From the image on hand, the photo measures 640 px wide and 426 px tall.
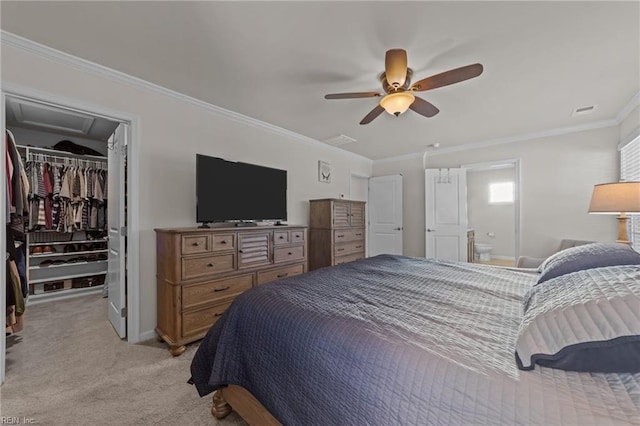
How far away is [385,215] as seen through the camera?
5430 millimetres

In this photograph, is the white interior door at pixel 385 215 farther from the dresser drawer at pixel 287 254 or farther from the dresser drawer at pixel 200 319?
the dresser drawer at pixel 200 319

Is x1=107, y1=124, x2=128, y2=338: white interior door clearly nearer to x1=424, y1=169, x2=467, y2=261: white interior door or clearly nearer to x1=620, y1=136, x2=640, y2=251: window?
x1=424, y1=169, x2=467, y2=261: white interior door

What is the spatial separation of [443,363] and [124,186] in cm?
286

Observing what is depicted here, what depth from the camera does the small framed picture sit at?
444 centimetres

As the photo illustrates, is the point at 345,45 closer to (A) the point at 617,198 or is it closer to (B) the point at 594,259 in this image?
(B) the point at 594,259

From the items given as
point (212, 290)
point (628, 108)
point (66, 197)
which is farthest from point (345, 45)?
point (66, 197)

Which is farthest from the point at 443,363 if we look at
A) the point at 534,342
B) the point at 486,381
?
the point at 534,342

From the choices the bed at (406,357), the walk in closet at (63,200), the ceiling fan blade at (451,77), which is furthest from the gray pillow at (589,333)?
the walk in closet at (63,200)

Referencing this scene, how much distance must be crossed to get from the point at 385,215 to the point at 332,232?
1950 mm

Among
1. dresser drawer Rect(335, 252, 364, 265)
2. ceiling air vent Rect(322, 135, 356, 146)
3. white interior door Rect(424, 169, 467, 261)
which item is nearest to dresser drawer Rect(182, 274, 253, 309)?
dresser drawer Rect(335, 252, 364, 265)

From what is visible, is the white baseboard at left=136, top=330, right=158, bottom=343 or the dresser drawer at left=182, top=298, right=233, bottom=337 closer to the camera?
the dresser drawer at left=182, top=298, right=233, bottom=337

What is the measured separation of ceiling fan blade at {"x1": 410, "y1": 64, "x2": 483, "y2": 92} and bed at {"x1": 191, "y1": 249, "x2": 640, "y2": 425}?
4.16 feet

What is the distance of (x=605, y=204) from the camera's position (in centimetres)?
226

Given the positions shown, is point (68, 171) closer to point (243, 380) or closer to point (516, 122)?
point (243, 380)
